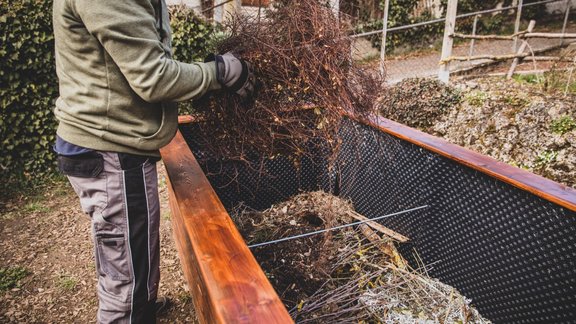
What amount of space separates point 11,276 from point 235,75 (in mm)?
2707

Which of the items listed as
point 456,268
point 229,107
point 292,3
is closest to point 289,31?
point 292,3

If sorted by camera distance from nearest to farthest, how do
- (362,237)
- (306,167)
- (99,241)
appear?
(99,241)
(362,237)
(306,167)

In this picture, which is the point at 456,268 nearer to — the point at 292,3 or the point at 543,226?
the point at 543,226

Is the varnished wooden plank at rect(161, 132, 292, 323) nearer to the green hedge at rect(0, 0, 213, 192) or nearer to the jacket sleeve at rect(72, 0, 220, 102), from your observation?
the jacket sleeve at rect(72, 0, 220, 102)

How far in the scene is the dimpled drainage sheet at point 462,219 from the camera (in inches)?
62.3

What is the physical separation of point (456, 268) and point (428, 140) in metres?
0.77

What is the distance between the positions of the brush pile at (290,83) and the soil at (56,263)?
146 cm

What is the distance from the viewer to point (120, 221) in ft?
5.07

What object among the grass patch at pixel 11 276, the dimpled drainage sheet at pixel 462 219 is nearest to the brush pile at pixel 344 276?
the dimpled drainage sheet at pixel 462 219

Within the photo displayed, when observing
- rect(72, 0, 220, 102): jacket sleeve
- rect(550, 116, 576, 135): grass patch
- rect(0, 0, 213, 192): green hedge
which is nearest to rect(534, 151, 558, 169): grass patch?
rect(550, 116, 576, 135): grass patch

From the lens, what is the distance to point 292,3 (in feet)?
5.49

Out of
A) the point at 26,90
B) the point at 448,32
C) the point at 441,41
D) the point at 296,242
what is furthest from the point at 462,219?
the point at 441,41

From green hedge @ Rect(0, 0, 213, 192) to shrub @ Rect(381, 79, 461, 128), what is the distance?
3.87 m

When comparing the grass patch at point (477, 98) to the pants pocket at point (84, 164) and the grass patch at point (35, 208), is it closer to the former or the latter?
the pants pocket at point (84, 164)
